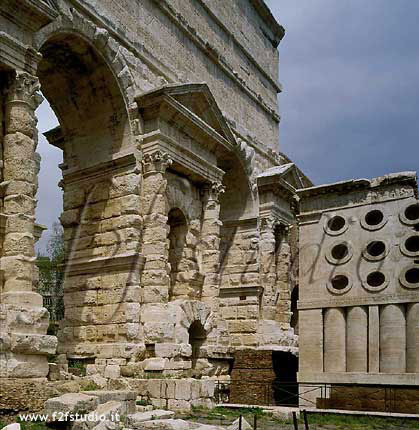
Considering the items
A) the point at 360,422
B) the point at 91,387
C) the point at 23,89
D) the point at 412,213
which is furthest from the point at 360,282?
the point at 23,89

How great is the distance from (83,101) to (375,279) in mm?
6972

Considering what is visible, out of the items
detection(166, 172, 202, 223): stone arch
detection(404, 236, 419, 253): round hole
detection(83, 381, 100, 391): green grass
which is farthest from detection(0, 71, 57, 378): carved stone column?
detection(404, 236, 419, 253): round hole

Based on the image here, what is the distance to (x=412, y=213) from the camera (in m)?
11.5

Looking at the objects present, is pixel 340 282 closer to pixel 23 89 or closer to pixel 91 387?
pixel 91 387

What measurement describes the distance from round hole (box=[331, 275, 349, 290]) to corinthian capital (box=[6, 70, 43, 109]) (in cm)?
622

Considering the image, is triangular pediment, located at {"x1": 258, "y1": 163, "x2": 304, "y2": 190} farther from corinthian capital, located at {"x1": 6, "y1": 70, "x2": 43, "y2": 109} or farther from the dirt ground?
corinthian capital, located at {"x1": 6, "y1": 70, "x2": 43, "y2": 109}

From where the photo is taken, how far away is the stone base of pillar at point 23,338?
28.0 feet

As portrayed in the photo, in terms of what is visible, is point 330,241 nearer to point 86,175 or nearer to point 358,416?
point 358,416

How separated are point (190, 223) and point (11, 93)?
5993mm

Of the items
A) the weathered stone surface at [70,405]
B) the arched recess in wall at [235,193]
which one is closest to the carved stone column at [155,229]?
the weathered stone surface at [70,405]

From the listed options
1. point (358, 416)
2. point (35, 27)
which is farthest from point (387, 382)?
point (35, 27)

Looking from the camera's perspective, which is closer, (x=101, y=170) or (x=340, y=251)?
(x=340, y=251)

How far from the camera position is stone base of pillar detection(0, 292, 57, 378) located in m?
8.55

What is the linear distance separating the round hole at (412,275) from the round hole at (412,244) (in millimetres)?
353
